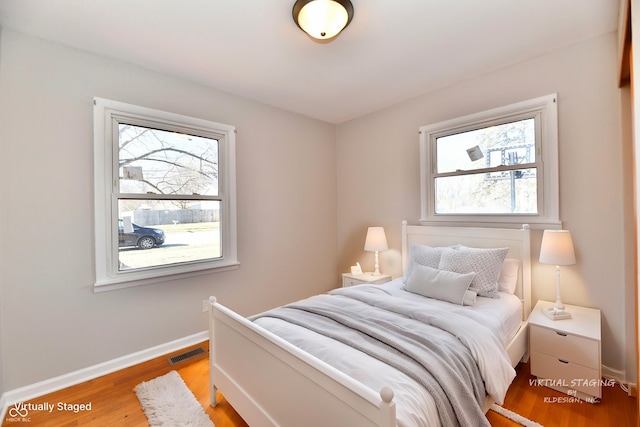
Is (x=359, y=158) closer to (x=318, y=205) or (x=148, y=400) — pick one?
(x=318, y=205)

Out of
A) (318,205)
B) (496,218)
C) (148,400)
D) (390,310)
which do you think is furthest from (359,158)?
(148,400)

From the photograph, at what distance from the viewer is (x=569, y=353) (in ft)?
6.40

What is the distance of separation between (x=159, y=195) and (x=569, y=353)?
11.1 feet

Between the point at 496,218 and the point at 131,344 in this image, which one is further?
the point at 496,218

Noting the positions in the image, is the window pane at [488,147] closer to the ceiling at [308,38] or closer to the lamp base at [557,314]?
the ceiling at [308,38]

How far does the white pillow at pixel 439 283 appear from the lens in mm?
2201

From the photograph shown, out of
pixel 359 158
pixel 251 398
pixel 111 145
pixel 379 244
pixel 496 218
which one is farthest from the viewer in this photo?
pixel 359 158

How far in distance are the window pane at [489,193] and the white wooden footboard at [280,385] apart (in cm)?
238

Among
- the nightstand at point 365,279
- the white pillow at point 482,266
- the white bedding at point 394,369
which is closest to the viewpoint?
the white bedding at point 394,369

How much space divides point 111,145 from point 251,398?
86.6 inches

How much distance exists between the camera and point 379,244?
3375mm

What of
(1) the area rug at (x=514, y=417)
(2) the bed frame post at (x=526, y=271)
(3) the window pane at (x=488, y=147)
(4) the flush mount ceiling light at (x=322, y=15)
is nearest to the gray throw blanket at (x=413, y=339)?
(1) the area rug at (x=514, y=417)

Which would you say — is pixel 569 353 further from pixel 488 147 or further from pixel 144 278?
pixel 144 278

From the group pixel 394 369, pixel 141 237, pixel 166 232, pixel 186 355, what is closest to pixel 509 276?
pixel 394 369
